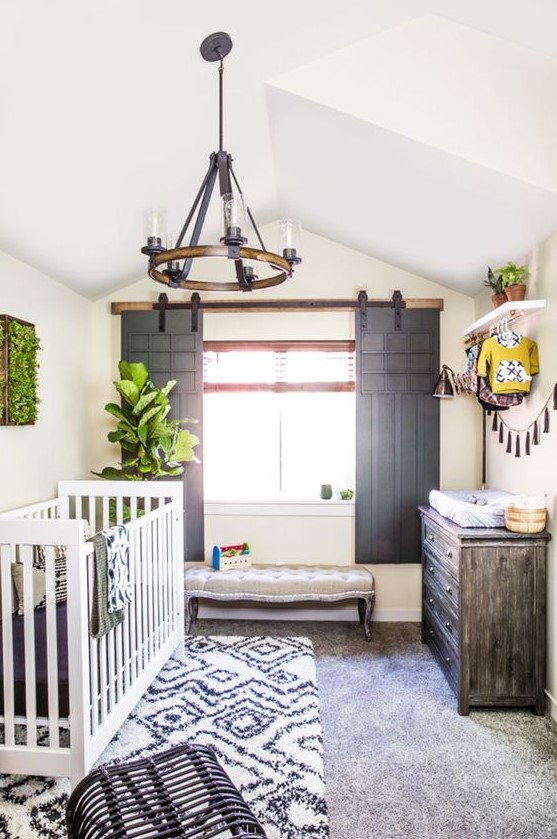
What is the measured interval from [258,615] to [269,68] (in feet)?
10.9

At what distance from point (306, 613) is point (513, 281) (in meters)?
2.58

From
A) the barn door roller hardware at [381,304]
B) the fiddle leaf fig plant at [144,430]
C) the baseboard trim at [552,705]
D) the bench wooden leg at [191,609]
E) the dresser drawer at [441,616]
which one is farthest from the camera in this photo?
the barn door roller hardware at [381,304]

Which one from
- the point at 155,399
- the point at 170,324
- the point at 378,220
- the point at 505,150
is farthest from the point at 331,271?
the point at 505,150

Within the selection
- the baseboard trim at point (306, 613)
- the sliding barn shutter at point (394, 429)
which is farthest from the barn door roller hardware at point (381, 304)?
the baseboard trim at point (306, 613)

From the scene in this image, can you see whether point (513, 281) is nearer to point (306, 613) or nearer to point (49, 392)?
point (306, 613)

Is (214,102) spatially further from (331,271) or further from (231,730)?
(231,730)

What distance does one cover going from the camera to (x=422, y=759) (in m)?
2.33

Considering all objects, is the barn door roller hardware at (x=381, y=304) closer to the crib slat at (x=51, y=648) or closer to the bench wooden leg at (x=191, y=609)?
the bench wooden leg at (x=191, y=609)

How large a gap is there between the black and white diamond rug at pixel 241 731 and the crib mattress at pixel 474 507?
3.91 feet

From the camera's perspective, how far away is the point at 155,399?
3.60m

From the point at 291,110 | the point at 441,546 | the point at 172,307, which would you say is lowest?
the point at 441,546

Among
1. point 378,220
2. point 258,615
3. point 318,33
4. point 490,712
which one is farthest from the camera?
point 258,615

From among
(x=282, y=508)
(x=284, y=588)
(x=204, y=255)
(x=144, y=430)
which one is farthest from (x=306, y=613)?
(x=204, y=255)

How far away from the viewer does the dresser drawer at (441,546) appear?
284cm
